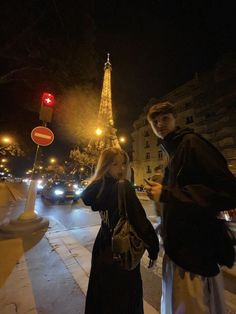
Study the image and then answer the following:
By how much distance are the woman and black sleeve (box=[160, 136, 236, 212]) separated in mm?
432

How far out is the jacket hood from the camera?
4.62 feet

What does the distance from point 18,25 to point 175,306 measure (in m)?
9.31

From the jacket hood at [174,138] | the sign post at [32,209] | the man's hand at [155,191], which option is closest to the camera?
the man's hand at [155,191]

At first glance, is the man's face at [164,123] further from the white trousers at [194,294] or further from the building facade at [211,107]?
the building facade at [211,107]

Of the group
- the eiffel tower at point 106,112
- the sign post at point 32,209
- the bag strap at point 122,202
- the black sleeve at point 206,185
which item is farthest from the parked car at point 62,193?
the black sleeve at point 206,185

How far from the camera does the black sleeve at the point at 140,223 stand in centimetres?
145

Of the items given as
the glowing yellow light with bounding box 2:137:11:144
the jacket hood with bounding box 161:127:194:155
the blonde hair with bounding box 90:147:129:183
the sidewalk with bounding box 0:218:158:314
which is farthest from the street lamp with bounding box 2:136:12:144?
the jacket hood with bounding box 161:127:194:155

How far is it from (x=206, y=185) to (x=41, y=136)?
602 centimetres

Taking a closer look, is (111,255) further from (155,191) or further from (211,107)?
(211,107)

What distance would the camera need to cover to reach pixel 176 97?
28344mm

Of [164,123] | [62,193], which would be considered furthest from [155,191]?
[62,193]

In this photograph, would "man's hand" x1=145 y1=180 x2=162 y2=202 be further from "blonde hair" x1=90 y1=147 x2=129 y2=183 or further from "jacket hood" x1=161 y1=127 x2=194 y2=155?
"blonde hair" x1=90 y1=147 x2=129 y2=183

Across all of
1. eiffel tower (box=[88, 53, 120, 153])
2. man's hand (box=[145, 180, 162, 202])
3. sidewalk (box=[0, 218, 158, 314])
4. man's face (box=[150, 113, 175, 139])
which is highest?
eiffel tower (box=[88, 53, 120, 153])

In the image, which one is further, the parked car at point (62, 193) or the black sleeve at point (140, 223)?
the parked car at point (62, 193)
